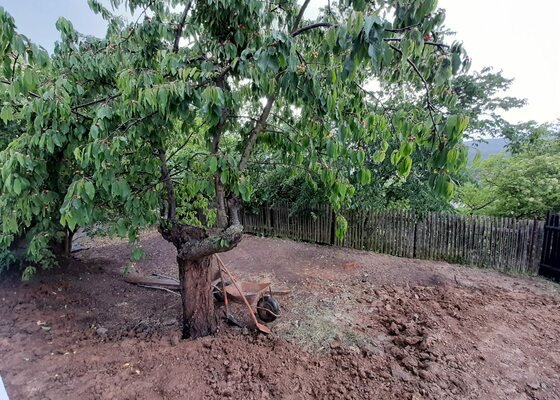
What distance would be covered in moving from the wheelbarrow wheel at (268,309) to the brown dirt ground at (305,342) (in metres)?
0.15

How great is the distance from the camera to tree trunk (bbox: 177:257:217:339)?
2.92 metres

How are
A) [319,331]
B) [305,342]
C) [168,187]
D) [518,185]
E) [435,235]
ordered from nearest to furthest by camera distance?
[168,187] < [305,342] < [319,331] < [518,185] < [435,235]

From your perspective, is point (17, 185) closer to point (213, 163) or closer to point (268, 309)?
point (213, 163)

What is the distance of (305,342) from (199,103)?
2.56m

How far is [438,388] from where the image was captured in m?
2.31

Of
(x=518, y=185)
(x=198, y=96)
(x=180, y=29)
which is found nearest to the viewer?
(x=198, y=96)

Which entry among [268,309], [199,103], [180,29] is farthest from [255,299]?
[180,29]

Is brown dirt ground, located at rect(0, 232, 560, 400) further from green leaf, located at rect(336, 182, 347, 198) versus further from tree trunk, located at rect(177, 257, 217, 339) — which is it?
green leaf, located at rect(336, 182, 347, 198)

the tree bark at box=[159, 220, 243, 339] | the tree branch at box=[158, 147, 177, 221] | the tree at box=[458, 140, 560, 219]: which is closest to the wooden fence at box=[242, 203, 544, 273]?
the tree at box=[458, 140, 560, 219]

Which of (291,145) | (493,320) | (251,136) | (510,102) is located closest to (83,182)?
(251,136)

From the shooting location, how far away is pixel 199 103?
6.32 ft

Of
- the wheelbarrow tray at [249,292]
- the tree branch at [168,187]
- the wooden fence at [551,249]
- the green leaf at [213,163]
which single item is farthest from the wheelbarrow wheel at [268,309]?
the wooden fence at [551,249]

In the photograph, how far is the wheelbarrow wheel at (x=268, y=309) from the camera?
3.33 m

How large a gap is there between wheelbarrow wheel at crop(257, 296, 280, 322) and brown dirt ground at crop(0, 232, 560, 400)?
0.15m
